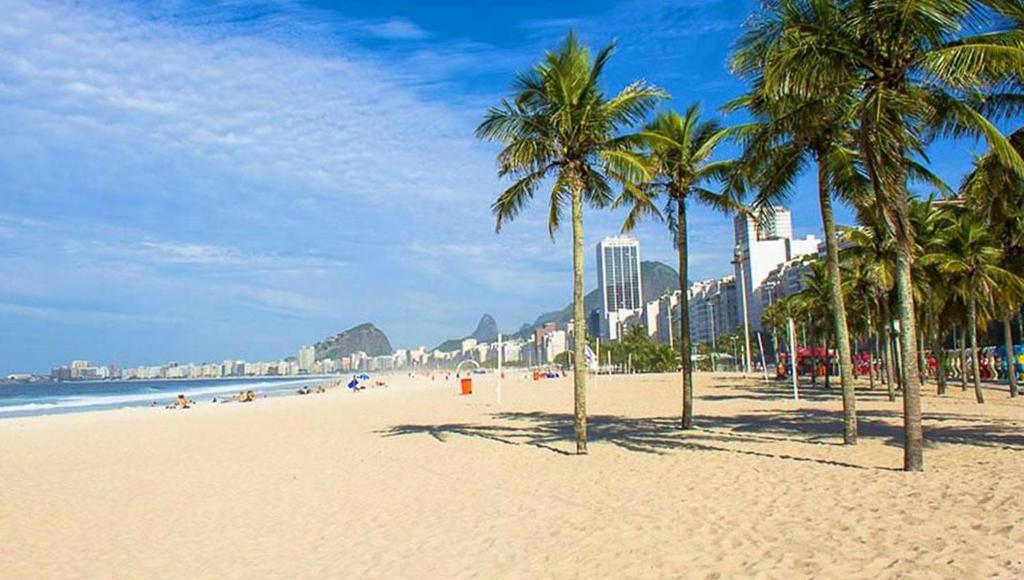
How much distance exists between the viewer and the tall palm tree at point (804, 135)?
422 inches

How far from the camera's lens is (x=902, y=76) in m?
9.68

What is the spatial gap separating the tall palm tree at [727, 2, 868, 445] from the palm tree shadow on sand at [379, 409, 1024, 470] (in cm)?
177

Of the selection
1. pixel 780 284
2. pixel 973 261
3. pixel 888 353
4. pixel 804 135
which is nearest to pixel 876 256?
pixel 973 261

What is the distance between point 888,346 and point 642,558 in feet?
72.8

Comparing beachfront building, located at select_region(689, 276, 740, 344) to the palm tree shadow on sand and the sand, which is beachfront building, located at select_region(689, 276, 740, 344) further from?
the sand

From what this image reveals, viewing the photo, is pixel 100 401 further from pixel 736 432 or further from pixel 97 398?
pixel 736 432

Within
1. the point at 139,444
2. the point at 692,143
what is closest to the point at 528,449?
the point at 692,143

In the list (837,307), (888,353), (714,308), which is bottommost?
(888,353)

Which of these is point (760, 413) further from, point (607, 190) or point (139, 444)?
point (139, 444)

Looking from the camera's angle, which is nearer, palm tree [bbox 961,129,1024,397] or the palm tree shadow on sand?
the palm tree shadow on sand

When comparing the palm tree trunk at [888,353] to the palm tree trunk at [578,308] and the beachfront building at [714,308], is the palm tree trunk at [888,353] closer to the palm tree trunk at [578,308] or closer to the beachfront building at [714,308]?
the palm tree trunk at [578,308]

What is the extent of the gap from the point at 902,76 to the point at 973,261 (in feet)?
50.0

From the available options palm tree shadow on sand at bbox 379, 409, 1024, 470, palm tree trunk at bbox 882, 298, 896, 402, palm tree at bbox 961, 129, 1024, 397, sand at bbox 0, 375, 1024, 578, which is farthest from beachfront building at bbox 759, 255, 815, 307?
sand at bbox 0, 375, 1024, 578

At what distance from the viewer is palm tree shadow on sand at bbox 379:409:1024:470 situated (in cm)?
1305
